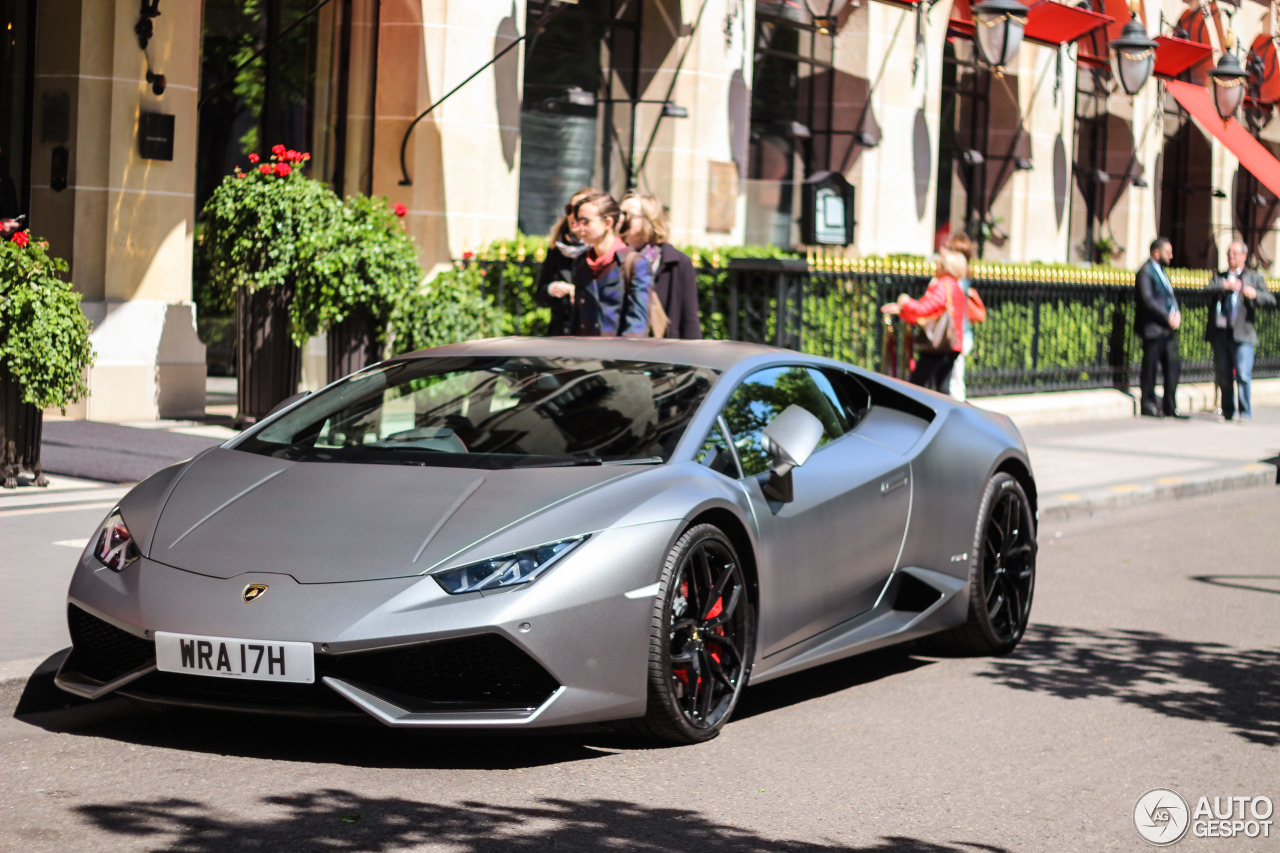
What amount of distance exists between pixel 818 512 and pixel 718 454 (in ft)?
1.60

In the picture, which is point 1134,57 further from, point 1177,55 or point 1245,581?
point 1245,581

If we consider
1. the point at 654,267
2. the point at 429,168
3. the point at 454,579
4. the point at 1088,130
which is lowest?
the point at 454,579

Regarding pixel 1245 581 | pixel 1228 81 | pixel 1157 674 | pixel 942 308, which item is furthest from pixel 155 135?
pixel 1228 81

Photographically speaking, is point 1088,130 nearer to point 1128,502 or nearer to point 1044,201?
point 1044,201

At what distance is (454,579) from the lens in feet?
16.6

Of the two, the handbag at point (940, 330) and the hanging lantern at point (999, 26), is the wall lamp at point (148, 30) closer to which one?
the handbag at point (940, 330)

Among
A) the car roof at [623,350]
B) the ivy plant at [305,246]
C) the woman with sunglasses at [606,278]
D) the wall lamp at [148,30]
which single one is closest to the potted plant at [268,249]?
the ivy plant at [305,246]

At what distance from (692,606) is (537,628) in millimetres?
729

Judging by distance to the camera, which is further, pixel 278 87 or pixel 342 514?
pixel 278 87

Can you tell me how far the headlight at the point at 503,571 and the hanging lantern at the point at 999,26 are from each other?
14.9 metres

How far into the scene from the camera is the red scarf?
30.3ft

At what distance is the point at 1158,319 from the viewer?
20.2 meters

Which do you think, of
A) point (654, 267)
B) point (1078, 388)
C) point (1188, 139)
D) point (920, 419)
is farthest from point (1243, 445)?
point (1188, 139)

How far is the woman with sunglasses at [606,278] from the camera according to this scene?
9.15m
